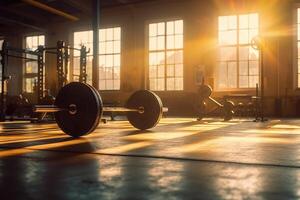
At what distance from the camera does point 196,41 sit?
1367cm

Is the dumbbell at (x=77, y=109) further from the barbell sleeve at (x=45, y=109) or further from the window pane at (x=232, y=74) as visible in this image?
the window pane at (x=232, y=74)

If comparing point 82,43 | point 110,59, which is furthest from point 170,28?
point 82,43

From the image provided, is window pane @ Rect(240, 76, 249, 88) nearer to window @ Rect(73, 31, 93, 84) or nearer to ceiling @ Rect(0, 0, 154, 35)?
ceiling @ Rect(0, 0, 154, 35)

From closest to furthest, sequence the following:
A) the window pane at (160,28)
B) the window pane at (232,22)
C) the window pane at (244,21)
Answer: the window pane at (244,21) → the window pane at (232,22) → the window pane at (160,28)

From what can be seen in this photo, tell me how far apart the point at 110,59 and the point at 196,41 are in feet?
13.0

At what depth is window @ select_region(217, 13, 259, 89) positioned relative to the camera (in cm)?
1322

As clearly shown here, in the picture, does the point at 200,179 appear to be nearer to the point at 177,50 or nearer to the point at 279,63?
the point at 279,63

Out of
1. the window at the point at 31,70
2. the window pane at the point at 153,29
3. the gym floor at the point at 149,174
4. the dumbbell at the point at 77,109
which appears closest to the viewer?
the gym floor at the point at 149,174

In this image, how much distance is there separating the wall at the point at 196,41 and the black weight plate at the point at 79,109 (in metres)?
9.47

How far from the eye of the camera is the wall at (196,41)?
12.5 metres

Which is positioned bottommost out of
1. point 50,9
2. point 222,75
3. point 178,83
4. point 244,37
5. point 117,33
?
point 178,83

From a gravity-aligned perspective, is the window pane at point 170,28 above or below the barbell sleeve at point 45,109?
above

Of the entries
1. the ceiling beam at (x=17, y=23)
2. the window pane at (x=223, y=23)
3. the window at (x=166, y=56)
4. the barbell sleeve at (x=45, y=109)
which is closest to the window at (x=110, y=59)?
the window at (x=166, y=56)

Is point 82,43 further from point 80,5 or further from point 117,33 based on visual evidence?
point 80,5
